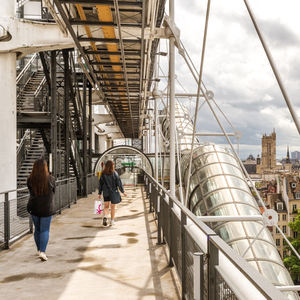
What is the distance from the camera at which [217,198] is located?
1620 cm

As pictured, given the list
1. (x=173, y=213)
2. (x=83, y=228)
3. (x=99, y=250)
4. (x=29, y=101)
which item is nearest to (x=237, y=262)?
(x=173, y=213)

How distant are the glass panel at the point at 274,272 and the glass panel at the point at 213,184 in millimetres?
5070

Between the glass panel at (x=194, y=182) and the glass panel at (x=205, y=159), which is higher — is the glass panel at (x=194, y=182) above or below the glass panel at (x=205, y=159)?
below

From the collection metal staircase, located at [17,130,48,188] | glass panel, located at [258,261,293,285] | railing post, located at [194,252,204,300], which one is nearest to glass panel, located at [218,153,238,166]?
glass panel, located at [258,261,293,285]

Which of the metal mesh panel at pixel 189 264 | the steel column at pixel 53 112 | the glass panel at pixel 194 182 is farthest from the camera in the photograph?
the glass panel at pixel 194 182

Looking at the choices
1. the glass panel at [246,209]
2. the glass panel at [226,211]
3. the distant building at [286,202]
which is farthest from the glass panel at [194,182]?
the distant building at [286,202]

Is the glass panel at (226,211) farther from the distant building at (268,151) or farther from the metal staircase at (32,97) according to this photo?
the distant building at (268,151)

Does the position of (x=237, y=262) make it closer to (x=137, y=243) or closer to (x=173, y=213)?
(x=173, y=213)

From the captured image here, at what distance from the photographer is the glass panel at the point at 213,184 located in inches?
667

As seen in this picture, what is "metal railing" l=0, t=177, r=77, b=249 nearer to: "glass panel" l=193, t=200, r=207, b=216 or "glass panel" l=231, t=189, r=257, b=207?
"glass panel" l=193, t=200, r=207, b=216

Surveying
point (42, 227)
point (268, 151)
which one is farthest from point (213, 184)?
point (268, 151)

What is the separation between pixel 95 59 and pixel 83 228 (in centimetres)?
546

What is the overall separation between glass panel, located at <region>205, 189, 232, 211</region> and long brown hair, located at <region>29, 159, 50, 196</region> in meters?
10.9

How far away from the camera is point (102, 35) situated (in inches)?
367
